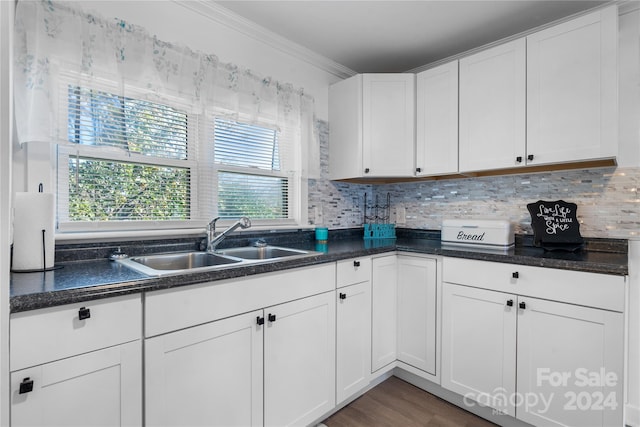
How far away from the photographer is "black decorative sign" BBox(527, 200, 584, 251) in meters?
1.92

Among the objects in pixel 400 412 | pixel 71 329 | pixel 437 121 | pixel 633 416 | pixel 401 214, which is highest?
pixel 437 121

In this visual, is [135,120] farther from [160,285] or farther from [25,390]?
[25,390]

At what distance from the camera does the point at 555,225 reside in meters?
1.99

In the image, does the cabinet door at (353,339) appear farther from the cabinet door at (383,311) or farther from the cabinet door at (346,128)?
the cabinet door at (346,128)

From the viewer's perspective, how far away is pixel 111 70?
5.15ft

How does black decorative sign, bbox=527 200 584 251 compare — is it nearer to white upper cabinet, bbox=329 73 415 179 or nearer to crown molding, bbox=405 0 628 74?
white upper cabinet, bbox=329 73 415 179

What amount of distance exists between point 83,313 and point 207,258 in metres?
0.85

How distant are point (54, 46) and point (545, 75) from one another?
8.30ft

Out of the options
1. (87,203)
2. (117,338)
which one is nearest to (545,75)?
(117,338)

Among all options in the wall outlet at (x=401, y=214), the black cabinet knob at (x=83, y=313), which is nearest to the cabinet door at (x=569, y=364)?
the wall outlet at (x=401, y=214)

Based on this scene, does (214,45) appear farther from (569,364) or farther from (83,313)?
(569,364)

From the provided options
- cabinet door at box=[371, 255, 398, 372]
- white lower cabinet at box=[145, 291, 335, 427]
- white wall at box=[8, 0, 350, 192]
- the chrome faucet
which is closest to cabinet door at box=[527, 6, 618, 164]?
cabinet door at box=[371, 255, 398, 372]

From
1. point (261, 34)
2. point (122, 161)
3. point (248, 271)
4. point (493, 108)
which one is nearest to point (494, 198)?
point (493, 108)

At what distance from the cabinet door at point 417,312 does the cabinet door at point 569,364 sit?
497 mm
